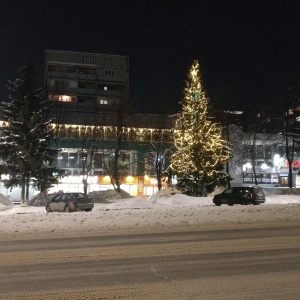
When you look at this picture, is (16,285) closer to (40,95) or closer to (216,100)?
(40,95)

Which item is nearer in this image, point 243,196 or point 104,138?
point 243,196

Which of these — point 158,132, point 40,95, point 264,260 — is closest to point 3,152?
point 40,95

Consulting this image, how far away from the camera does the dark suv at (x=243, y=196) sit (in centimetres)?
3366

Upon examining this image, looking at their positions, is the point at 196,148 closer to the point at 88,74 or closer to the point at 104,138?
the point at 104,138

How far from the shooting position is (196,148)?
39.8 meters

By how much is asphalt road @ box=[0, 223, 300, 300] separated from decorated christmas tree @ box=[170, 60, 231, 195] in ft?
80.6

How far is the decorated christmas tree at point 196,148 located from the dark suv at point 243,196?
4.82 metres

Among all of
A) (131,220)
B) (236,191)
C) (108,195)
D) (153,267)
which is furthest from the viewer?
(108,195)

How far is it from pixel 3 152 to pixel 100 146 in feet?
42.9

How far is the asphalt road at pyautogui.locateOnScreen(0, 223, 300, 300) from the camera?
751 cm

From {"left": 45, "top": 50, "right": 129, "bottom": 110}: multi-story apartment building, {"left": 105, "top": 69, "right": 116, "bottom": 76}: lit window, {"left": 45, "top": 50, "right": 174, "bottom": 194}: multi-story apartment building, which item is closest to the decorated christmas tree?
{"left": 45, "top": 50, "right": 174, "bottom": 194}: multi-story apartment building

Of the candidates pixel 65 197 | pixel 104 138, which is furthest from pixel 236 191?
pixel 104 138

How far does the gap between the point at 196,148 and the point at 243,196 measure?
7.40m

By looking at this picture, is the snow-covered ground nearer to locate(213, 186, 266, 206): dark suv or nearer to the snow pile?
locate(213, 186, 266, 206): dark suv
